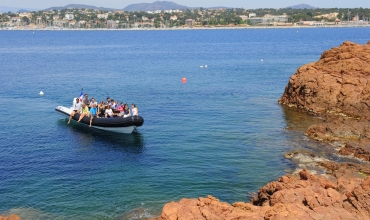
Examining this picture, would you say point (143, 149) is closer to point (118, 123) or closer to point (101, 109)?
point (118, 123)

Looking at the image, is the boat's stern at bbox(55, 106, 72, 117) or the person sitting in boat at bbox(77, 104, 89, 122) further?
the boat's stern at bbox(55, 106, 72, 117)

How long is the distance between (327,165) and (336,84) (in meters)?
12.9

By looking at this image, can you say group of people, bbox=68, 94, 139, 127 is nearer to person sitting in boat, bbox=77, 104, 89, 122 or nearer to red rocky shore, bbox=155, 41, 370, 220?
person sitting in boat, bbox=77, 104, 89, 122

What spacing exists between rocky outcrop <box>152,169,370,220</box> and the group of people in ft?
48.3

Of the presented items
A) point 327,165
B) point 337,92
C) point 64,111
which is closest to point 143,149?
point 64,111

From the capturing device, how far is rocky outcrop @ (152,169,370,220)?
472 inches

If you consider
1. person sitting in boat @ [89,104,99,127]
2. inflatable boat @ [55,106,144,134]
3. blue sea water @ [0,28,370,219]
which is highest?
person sitting in boat @ [89,104,99,127]

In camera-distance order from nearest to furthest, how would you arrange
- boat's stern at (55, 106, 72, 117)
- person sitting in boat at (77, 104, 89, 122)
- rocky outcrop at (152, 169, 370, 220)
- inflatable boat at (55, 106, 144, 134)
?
1. rocky outcrop at (152, 169, 370, 220)
2. inflatable boat at (55, 106, 144, 134)
3. person sitting in boat at (77, 104, 89, 122)
4. boat's stern at (55, 106, 72, 117)

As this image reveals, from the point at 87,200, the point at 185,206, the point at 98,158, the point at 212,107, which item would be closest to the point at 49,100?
the point at 212,107

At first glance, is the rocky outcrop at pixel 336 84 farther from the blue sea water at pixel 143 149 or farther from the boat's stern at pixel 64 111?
the boat's stern at pixel 64 111

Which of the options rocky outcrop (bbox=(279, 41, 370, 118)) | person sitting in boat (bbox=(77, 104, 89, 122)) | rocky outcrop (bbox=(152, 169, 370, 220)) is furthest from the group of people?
rocky outcrop (bbox=(152, 169, 370, 220))

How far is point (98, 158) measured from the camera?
76.3 feet

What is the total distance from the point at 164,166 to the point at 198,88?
75.7ft

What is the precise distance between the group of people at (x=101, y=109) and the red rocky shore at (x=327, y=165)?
11.3 metres
